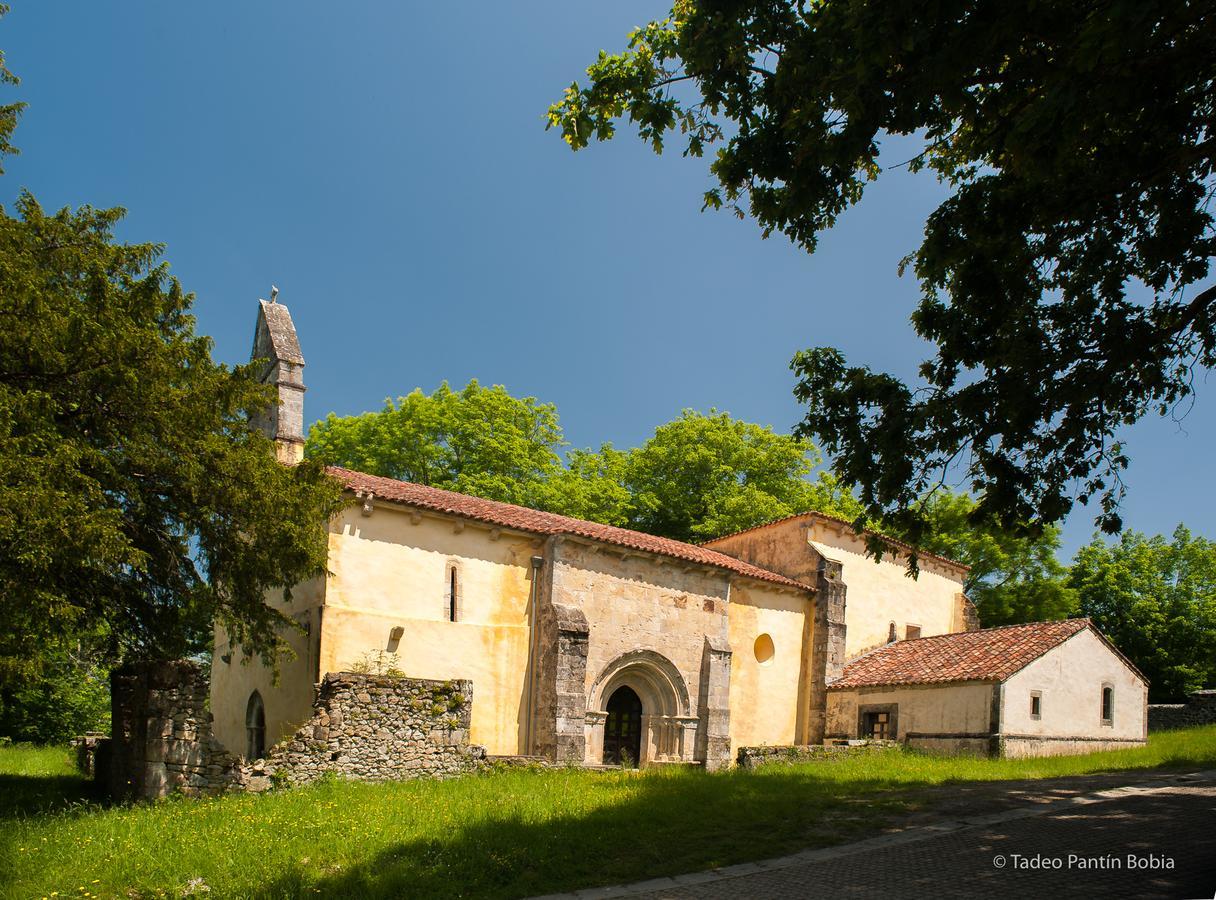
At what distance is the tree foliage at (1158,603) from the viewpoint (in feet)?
112

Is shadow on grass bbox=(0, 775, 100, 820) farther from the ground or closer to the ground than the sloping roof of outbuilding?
closer to the ground

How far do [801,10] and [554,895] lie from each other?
9.87m

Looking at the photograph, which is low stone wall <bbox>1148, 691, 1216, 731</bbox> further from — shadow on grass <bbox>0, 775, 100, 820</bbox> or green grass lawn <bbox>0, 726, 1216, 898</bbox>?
shadow on grass <bbox>0, 775, 100, 820</bbox>

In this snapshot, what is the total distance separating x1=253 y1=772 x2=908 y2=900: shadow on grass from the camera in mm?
9680

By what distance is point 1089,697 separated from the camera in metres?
23.5

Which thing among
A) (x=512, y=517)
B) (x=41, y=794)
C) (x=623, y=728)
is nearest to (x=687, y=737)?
(x=623, y=728)

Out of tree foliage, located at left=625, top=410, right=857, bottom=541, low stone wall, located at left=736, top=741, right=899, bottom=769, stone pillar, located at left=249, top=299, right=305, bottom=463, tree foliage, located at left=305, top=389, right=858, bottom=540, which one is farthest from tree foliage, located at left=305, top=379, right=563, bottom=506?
low stone wall, located at left=736, top=741, right=899, bottom=769

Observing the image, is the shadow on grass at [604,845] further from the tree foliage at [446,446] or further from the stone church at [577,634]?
the tree foliage at [446,446]

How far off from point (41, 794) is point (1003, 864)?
50.3 ft

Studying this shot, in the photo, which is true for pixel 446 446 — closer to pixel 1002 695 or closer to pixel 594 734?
pixel 594 734

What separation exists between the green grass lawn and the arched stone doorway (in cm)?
602

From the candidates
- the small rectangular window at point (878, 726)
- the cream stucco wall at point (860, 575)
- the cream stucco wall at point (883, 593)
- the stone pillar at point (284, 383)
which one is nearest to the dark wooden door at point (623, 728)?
the small rectangular window at point (878, 726)

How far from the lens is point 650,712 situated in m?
22.0

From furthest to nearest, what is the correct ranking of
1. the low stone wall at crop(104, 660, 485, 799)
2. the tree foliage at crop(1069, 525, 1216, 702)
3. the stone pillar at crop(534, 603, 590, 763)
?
the tree foliage at crop(1069, 525, 1216, 702) → the stone pillar at crop(534, 603, 590, 763) → the low stone wall at crop(104, 660, 485, 799)
